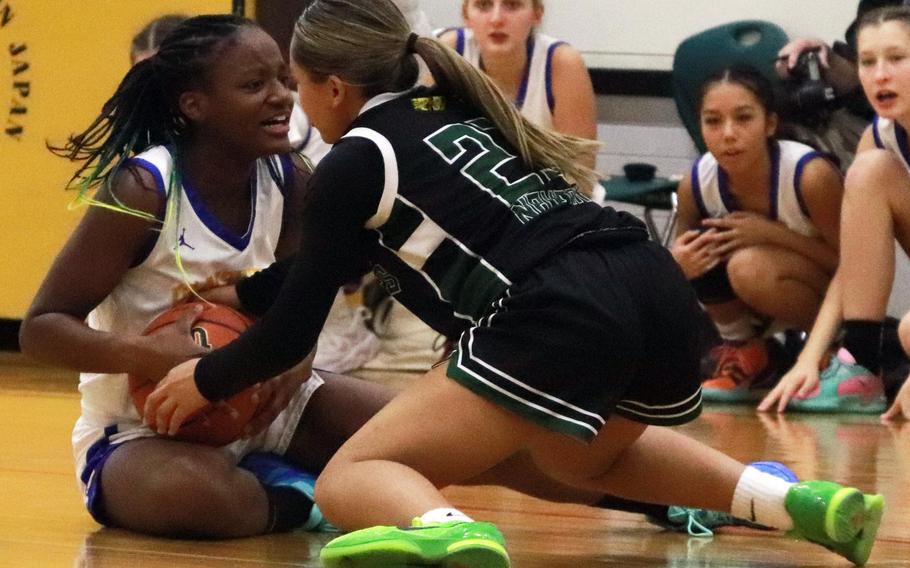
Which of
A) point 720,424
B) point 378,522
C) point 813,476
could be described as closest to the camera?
point 378,522

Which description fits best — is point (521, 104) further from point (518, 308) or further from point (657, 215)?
point (518, 308)

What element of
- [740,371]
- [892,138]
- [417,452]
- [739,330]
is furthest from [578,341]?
[739,330]

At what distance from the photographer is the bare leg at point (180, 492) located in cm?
206

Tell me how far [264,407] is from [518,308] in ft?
1.90

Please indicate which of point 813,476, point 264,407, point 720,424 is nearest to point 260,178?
point 264,407

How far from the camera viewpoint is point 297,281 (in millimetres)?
1886

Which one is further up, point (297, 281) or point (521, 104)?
point (297, 281)

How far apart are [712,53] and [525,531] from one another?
3.38 meters

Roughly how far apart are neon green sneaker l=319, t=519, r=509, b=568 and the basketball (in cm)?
55

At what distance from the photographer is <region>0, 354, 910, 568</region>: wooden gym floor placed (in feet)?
6.40

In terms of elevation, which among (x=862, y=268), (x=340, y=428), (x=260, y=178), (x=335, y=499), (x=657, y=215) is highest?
(x=260, y=178)

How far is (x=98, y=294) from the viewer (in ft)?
7.16

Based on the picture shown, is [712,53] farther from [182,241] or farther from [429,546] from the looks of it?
[429,546]

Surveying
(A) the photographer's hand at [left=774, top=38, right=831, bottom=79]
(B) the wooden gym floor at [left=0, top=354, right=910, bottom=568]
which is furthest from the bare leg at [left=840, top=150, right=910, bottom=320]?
Answer: (B) the wooden gym floor at [left=0, top=354, right=910, bottom=568]
